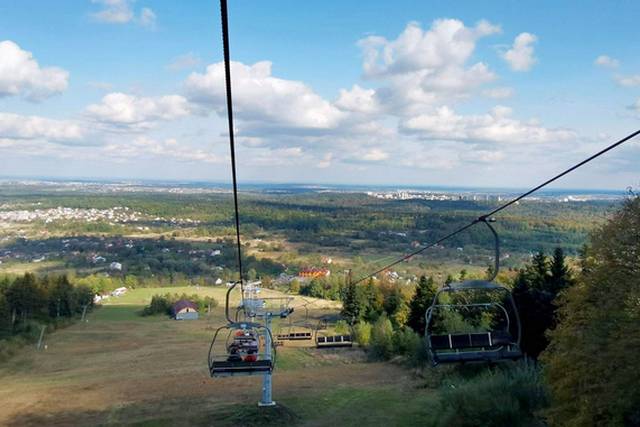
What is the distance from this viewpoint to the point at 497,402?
1759cm

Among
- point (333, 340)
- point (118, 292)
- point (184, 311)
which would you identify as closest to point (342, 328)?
point (333, 340)

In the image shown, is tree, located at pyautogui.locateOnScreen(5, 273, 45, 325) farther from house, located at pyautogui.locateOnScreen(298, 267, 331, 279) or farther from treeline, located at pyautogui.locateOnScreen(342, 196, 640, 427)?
treeline, located at pyautogui.locateOnScreen(342, 196, 640, 427)

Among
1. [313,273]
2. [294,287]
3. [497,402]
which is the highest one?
[497,402]

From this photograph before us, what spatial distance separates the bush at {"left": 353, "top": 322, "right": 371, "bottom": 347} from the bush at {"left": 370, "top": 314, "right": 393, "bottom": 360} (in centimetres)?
279

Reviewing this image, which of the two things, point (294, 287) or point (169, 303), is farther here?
point (294, 287)

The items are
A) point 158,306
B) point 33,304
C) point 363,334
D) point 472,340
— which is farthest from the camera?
point 158,306

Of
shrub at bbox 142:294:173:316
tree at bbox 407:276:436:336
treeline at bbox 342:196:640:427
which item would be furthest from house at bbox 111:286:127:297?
treeline at bbox 342:196:640:427

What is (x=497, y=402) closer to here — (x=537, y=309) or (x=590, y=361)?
(x=590, y=361)

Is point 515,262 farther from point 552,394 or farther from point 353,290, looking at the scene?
point 552,394

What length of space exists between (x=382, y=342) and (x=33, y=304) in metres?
32.8

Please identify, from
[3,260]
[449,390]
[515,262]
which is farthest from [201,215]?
[449,390]

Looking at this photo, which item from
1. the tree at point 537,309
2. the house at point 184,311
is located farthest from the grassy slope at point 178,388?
the house at point 184,311

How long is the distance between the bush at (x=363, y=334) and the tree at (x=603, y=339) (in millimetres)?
28361

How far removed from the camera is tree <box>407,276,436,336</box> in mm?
38094
